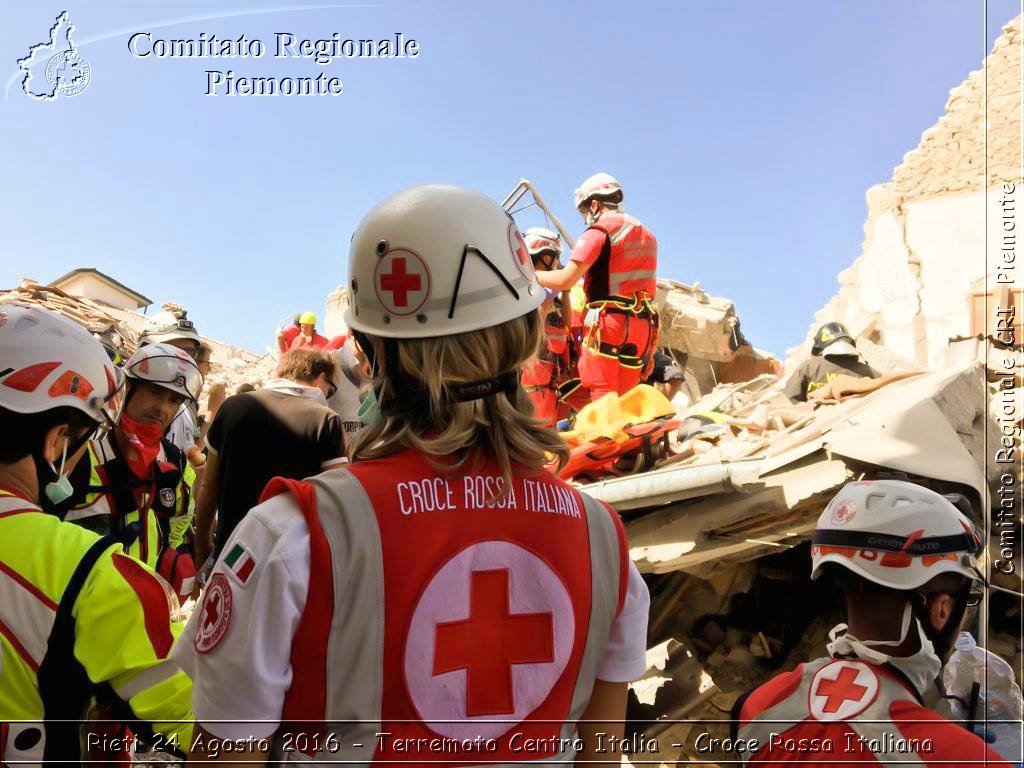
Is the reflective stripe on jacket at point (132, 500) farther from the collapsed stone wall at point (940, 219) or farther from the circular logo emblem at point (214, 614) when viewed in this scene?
the collapsed stone wall at point (940, 219)

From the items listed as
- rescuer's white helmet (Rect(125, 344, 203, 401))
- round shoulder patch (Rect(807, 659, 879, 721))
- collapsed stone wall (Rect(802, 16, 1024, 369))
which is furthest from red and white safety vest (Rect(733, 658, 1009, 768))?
collapsed stone wall (Rect(802, 16, 1024, 369))

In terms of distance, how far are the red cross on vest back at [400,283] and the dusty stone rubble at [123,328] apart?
119cm

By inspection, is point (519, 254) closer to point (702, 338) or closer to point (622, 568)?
point (622, 568)

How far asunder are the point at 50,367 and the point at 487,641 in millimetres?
1263

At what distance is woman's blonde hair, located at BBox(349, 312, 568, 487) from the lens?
1362 mm

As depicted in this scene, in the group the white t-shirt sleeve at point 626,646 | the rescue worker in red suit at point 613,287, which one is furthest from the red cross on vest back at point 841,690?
the rescue worker in red suit at point 613,287

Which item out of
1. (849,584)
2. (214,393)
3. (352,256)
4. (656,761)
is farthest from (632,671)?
(214,393)

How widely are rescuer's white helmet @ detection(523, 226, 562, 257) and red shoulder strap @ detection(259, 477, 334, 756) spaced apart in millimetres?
5668

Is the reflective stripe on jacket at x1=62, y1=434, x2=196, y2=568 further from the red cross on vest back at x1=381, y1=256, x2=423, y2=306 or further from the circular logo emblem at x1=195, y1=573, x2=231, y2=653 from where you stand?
the red cross on vest back at x1=381, y1=256, x2=423, y2=306

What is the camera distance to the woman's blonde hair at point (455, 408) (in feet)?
4.47

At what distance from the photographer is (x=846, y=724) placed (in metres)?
1.74

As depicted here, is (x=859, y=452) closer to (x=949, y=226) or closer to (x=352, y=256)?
(x=352, y=256)

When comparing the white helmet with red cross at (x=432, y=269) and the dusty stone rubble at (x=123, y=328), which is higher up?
the dusty stone rubble at (x=123, y=328)

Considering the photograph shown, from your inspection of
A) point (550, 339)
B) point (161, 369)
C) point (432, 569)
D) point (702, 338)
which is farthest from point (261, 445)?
point (702, 338)
